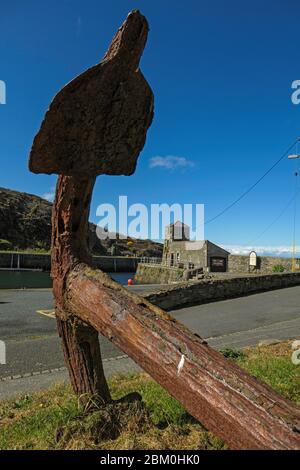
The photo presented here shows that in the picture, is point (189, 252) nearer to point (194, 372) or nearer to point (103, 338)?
point (103, 338)

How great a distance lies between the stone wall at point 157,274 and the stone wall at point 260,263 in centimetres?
438

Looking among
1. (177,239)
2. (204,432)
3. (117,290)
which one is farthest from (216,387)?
(177,239)

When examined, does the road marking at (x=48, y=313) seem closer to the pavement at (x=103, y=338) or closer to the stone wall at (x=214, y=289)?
the pavement at (x=103, y=338)

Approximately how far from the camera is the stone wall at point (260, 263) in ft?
90.6

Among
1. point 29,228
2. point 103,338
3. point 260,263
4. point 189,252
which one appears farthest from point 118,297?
point 29,228

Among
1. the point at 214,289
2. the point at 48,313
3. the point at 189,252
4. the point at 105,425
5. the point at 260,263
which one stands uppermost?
the point at 189,252

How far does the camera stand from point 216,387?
184cm

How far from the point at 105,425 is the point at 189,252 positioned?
3456 centimetres

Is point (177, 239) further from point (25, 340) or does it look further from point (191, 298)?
point (25, 340)

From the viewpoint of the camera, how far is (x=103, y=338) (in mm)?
8219

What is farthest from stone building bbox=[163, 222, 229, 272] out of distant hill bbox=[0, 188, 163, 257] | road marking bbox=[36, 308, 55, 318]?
distant hill bbox=[0, 188, 163, 257]

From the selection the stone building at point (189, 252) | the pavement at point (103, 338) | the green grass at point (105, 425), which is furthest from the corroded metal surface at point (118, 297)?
the stone building at point (189, 252)

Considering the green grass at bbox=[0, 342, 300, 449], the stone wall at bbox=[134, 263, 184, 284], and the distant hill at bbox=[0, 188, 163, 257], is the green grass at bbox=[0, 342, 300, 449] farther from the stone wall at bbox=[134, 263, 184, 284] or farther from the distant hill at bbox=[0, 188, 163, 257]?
the distant hill at bbox=[0, 188, 163, 257]

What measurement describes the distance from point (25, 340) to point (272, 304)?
8.32m
